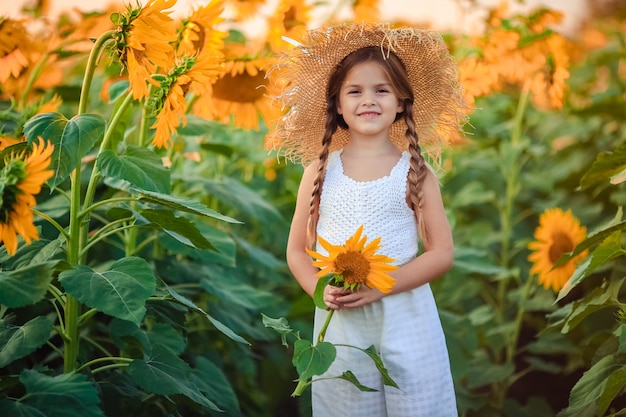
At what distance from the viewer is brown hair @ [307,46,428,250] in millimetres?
1976

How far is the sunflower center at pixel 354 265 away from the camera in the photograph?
1728 millimetres

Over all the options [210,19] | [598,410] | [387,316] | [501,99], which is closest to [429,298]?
[387,316]

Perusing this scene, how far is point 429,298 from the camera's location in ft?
6.64

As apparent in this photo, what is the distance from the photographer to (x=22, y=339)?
6.02ft

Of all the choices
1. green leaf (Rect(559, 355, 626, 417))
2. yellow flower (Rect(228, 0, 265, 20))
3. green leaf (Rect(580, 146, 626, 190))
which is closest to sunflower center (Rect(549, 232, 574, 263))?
green leaf (Rect(580, 146, 626, 190))

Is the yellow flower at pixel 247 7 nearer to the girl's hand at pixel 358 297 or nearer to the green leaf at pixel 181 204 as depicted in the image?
the green leaf at pixel 181 204

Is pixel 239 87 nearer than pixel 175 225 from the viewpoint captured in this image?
No

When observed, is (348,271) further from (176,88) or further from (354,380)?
(176,88)

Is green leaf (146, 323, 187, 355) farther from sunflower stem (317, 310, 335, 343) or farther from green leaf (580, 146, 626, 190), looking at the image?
green leaf (580, 146, 626, 190)

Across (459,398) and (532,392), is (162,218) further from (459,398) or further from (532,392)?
(532,392)

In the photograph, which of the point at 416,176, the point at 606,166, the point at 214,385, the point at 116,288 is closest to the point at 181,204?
the point at 116,288

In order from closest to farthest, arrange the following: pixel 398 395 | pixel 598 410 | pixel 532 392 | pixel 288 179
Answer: pixel 398 395 → pixel 598 410 → pixel 532 392 → pixel 288 179

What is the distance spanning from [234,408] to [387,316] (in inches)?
26.8

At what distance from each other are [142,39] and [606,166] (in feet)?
4.38
